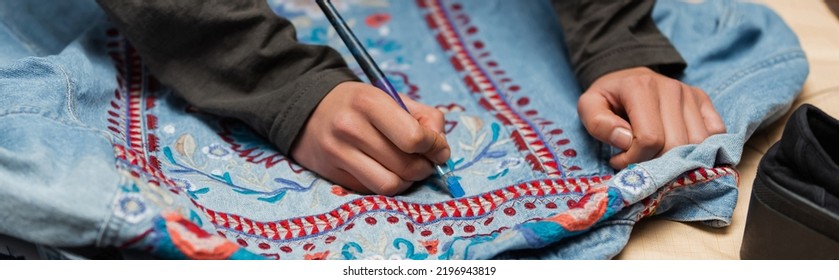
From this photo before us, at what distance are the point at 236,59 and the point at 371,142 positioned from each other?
146 mm

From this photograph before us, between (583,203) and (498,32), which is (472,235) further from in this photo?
(498,32)

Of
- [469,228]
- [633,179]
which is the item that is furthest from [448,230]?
[633,179]

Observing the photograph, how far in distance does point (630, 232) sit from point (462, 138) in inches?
7.3

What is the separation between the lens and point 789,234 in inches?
19.8

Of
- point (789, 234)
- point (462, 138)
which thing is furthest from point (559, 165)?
point (789, 234)

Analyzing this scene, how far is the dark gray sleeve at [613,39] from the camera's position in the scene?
28.9 inches

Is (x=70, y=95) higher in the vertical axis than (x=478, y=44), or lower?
higher

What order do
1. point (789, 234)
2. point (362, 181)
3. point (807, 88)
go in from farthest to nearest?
point (807, 88) < point (362, 181) < point (789, 234)

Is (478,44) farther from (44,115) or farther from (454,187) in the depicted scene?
(44,115)

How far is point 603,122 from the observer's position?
2.10 feet

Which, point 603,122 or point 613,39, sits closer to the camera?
point 603,122

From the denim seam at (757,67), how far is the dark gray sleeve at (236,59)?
323mm

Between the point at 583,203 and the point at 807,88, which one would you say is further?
the point at 807,88

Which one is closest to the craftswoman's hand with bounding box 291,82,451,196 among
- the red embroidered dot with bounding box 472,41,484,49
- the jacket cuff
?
the jacket cuff
